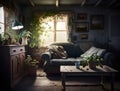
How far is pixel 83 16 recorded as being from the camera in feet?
25.6

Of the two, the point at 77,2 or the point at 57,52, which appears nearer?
the point at 57,52

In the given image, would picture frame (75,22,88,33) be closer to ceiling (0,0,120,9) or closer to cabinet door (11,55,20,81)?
ceiling (0,0,120,9)

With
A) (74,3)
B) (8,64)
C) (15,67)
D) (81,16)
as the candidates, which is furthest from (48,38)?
(8,64)

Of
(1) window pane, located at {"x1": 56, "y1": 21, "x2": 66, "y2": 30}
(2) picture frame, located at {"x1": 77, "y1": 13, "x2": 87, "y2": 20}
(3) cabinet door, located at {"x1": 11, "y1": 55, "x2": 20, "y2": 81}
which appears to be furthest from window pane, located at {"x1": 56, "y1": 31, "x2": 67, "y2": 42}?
(3) cabinet door, located at {"x1": 11, "y1": 55, "x2": 20, "y2": 81}

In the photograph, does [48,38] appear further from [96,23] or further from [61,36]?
[96,23]

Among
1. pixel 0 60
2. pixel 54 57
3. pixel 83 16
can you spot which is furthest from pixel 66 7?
pixel 0 60

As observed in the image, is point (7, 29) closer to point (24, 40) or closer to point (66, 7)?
point (24, 40)

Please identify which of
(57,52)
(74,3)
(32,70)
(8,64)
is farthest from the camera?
(74,3)

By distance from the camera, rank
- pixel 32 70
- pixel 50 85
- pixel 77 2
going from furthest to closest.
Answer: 1. pixel 77 2
2. pixel 32 70
3. pixel 50 85

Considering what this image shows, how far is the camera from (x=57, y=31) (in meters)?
7.82

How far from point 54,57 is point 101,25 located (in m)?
2.60

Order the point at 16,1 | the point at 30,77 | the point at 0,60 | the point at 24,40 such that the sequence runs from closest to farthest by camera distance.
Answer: the point at 0,60 < the point at 30,77 < the point at 24,40 < the point at 16,1

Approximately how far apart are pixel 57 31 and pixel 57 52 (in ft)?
5.27

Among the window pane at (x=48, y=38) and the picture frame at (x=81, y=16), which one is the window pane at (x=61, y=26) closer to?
the window pane at (x=48, y=38)
